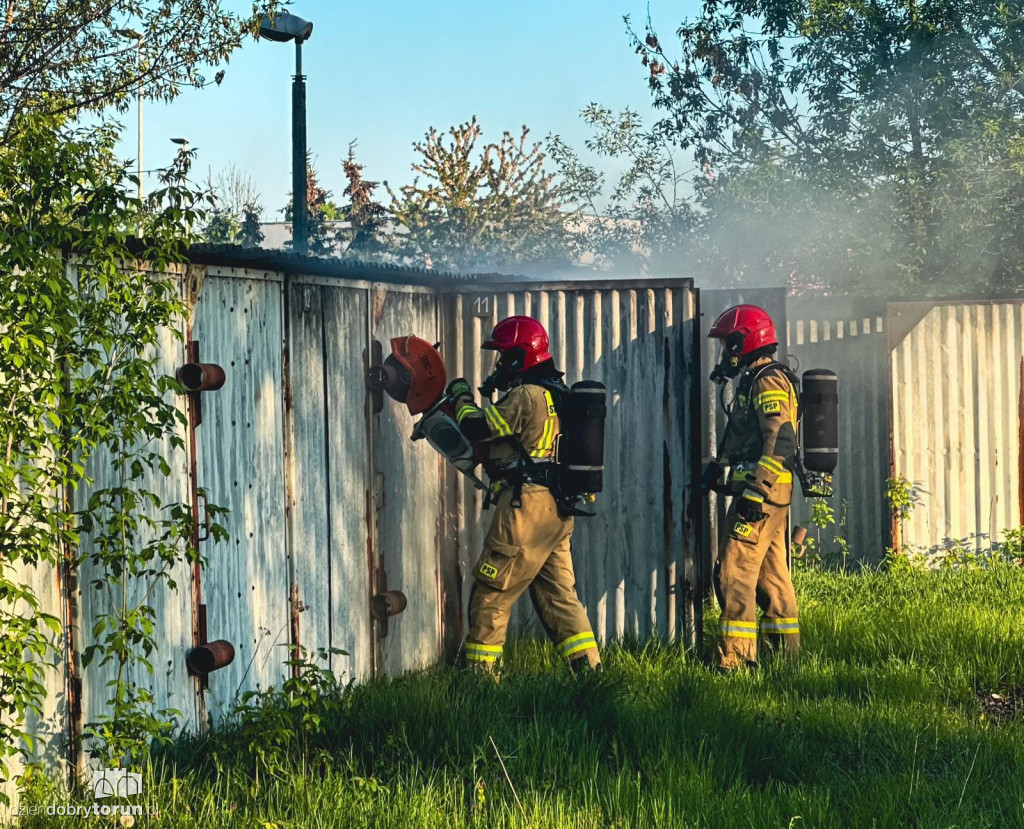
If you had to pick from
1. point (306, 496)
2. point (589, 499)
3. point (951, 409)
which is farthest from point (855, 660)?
point (951, 409)

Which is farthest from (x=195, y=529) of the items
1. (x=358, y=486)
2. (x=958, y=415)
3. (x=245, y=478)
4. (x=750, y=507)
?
(x=958, y=415)

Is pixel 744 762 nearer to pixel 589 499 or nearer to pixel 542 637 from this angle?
pixel 589 499

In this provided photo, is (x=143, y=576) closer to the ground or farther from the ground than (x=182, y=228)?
closer to the ground

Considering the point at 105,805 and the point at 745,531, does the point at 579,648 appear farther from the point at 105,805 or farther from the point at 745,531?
the point at 105,805

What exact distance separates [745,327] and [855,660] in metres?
2.01

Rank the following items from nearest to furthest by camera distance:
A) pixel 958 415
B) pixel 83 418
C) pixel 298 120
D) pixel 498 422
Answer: pixel 83 418
pixel 498 422
pixel 958 415
pixel 298 120

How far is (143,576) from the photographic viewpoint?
194 inches

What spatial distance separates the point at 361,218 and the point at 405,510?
48.4 feet

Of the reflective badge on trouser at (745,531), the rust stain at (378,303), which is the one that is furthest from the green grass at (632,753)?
the rust stain at (378,303)

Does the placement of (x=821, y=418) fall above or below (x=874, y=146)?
below

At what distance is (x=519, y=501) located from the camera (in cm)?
643

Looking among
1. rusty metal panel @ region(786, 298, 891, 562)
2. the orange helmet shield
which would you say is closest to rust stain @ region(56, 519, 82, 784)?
the orange helmet shield

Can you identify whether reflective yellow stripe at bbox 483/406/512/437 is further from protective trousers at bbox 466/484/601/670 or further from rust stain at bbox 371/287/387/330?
rust stain at bbox 371/287/387/330

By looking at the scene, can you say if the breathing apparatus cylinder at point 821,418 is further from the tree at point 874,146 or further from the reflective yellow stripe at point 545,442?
the tree at point 874,146
